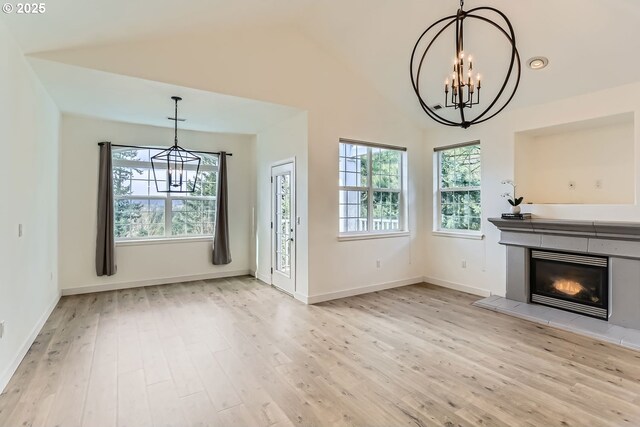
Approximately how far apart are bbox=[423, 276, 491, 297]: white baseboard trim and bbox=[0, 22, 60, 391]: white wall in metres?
5.37

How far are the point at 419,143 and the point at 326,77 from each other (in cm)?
209

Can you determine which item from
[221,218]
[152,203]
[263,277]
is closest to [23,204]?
[152,203]

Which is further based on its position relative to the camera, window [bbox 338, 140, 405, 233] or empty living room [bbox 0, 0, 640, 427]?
window [bbox 338, 140, 405, 233]

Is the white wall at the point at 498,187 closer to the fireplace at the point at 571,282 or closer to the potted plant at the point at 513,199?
the potted plant at the point at 513,199

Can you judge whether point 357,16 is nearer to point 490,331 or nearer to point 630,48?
point 630,48

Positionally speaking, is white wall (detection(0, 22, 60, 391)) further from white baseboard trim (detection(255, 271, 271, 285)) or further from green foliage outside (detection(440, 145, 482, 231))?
green foliage outside (detection(440, 145, 482, 231))

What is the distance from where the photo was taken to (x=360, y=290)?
5.14m

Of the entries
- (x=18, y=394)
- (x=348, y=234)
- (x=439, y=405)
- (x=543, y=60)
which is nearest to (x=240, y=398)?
(x=439, y=405)

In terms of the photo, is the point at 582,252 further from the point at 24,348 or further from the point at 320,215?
the point at 24,348

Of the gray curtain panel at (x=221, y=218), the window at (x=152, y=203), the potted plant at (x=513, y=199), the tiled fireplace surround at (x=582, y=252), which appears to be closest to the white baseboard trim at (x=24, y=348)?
the window at (x=152, y=203)

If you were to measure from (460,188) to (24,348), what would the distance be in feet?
18.6

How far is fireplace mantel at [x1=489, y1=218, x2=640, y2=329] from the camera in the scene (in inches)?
140

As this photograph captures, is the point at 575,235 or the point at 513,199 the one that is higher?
the point at 513,199

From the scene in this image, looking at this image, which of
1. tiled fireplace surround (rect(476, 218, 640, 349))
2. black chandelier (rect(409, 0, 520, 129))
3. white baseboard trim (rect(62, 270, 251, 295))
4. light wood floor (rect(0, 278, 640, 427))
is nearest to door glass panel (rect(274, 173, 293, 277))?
light wood floor (rect(0, 278, 640, 427))
